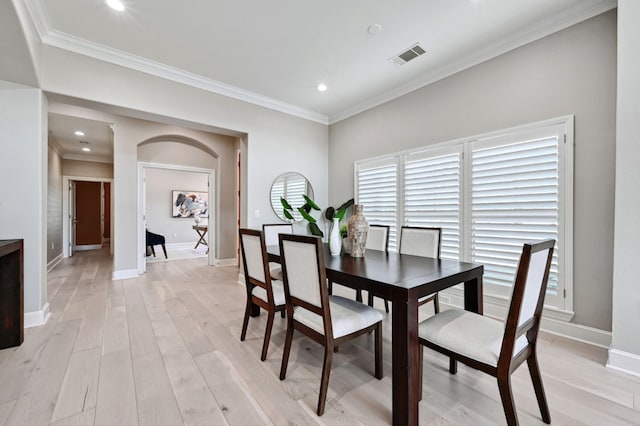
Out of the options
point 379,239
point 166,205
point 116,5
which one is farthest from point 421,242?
point 166,205

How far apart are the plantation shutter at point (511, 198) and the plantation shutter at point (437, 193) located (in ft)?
0.64

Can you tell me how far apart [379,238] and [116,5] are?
10.3 ft

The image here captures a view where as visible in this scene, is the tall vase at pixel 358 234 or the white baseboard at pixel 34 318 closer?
the tall vase at pixel 358 234

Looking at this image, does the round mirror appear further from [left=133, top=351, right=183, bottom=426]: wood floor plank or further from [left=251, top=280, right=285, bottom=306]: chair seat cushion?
[left=133, top=351, right=183, bottom=426]: wood floor plank

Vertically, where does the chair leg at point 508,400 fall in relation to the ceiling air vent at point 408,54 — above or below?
below

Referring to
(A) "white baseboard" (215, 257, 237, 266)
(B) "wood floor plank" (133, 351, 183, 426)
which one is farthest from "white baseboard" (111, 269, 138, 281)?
(B) "wood floor plank" (133, 351, 183, 426)

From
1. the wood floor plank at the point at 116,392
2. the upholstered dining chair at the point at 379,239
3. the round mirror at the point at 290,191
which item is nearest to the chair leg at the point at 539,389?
the upholstered dining chair at the point at 379,239

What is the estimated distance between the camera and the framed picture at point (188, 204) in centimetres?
865

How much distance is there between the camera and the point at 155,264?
5723 millimetres

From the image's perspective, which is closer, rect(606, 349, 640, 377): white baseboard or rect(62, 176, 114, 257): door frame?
rect(606, 349, 640, 377): white baseboard

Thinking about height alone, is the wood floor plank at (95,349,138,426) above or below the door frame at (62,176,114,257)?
below

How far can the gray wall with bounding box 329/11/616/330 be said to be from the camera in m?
2.21

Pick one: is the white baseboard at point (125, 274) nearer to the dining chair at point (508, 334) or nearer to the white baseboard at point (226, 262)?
the white baseboard at point (226, 262)

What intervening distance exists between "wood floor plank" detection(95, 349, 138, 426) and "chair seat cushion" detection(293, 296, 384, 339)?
1.02 meters
